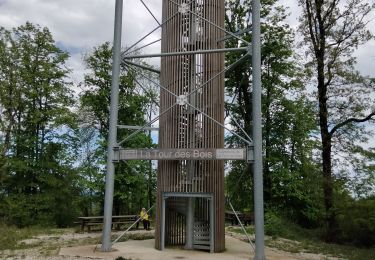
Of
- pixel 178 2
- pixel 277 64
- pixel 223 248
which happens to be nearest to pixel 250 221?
pixel 277 64

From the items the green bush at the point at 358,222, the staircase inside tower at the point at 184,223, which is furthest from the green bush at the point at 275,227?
the staircase inside tower at the point at 184,223

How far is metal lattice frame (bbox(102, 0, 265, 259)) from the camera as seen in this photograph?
12.3 meters

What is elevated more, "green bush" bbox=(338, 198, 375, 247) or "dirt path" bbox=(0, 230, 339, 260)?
"green bush" bbox=(338, 198, 375, 247)

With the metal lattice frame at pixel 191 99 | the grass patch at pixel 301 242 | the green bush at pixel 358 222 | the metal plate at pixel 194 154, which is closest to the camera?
the metal plate at pixel 194 154

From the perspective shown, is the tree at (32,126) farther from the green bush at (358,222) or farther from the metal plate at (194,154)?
the green bush at (358,222)

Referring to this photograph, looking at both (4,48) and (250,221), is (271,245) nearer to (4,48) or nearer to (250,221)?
(250,221)

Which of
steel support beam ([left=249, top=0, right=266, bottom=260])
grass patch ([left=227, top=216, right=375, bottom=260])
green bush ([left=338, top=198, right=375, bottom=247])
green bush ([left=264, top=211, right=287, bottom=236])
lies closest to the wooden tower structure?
steel support beam ([left=249, top=0, right=266, bottom=260])

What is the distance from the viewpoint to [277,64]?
869 inches

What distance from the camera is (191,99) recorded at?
13.0 m

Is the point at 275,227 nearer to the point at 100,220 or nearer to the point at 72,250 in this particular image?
the point at 100,220

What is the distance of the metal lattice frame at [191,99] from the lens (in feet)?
40.5

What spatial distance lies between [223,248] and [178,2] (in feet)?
26.8

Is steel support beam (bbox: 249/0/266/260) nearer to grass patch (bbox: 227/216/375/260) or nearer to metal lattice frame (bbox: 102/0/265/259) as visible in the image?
metal lattice frame (bbox: 102/0/265/259)

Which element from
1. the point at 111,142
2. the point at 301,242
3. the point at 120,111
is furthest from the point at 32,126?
the point at 301,242
